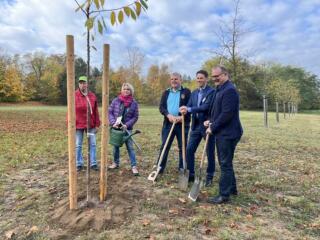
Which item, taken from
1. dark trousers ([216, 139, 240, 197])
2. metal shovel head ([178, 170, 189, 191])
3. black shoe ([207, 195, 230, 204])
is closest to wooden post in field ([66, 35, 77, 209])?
A: metal shovel head ([178, 170, 189, 191])

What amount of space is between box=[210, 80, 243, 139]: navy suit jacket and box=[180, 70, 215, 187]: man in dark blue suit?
2.35 feet

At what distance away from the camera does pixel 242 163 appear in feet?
27.0

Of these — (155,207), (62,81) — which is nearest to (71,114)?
(155,207)

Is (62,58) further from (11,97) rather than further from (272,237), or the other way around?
(272,237)

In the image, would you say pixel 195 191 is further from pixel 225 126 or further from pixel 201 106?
pixel 201 106

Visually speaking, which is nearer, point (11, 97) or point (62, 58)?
point (11, 97)

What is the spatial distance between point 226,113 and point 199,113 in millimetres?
1137

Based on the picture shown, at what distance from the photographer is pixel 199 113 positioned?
6027 millimetres

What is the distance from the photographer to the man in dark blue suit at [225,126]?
16.3ft

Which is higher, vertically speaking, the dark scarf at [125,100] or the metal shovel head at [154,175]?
the dark scarf at [125,100]

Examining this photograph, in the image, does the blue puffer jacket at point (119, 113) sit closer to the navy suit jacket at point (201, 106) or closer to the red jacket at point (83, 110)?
the red jacket at point (83, 110)

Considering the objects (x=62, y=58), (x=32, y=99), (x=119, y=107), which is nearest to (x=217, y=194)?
(x=119, y=107)

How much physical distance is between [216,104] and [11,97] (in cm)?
5776

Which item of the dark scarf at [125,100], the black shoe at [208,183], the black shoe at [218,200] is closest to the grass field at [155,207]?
the black shoe at [218,200]
